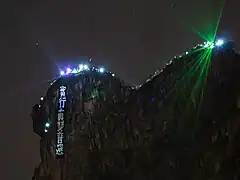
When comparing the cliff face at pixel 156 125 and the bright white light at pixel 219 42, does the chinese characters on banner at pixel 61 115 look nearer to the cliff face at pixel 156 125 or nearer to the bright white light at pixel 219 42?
the cliff face at pixel 156 125

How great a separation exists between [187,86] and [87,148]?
134 cm

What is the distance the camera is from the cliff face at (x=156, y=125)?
11.7 ft

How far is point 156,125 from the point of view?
3.91 metres

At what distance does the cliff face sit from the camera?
3.57 meters

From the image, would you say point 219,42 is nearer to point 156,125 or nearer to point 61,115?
point 156,125

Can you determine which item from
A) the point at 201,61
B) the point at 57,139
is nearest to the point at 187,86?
the point at 201,61

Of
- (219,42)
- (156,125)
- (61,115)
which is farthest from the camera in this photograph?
(61,115)

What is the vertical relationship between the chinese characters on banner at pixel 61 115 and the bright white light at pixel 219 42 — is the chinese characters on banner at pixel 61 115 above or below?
below

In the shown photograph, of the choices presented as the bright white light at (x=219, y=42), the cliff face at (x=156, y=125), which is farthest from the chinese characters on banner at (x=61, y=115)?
the bright white light at (x=219, y=42)

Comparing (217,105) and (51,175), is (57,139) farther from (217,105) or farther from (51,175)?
(217,105)

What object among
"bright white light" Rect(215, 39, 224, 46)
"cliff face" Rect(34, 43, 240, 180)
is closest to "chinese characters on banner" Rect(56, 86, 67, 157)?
"cliff face" Rect(34, 43, 240, 180)

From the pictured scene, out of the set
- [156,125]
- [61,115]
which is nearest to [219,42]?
[156,125]

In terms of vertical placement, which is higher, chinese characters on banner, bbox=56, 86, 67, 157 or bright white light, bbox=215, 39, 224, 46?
bright white light, bbox=215, 39, 224, 46

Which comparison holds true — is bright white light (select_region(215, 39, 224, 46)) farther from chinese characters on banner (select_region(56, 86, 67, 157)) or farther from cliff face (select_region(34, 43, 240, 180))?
chinese characters on banner (select_region(56, 86, 67, 157))
